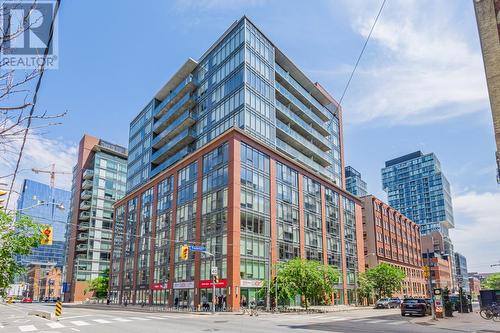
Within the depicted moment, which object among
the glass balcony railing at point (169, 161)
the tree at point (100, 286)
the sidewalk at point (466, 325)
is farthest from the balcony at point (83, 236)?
the sidewalk at point (466, 325)

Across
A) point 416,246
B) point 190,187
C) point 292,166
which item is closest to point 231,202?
point 190,187

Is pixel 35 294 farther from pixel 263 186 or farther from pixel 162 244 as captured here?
pixel 263 186

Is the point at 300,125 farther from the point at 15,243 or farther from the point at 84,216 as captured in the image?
the point at 84,216

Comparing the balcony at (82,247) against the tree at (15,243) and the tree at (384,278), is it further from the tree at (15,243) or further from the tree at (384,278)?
the tree at (15,243)

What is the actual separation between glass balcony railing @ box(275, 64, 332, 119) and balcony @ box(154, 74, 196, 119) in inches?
565

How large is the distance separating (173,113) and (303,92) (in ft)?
76.1

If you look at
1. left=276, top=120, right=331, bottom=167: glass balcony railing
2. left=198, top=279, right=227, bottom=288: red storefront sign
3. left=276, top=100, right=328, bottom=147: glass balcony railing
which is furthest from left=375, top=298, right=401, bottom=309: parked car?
left=276, top=100, right=328, bottom=147: glass balcony railing

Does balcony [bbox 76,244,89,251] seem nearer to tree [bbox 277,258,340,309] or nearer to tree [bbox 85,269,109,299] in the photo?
tree [bbox 85,269,109,299]

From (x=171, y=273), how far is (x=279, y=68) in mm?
36347

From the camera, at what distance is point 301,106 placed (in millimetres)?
67688

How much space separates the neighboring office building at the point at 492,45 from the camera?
19875mm

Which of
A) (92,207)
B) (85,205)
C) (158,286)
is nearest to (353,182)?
(92,207)

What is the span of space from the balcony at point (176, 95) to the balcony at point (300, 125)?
14.9 metres

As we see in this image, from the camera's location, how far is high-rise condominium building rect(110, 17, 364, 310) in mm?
49750
